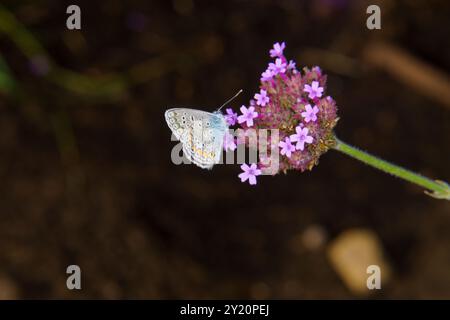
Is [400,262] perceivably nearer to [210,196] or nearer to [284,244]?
[284,244]

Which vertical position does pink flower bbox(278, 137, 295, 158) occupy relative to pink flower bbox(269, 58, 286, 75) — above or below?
below

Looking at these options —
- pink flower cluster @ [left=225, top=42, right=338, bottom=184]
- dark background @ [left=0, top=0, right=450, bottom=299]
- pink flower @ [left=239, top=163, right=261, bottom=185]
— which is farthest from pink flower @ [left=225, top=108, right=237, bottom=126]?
dark background @ [left=0, top=0, right=450, bottom=299]

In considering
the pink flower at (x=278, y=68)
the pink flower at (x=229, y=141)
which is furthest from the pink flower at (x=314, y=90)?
the pink flower at (x=229, y=141)

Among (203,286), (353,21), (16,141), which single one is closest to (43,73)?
(16,141)

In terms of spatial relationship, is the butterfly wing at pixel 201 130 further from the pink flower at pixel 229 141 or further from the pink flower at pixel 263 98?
the pink flower at pixel 263 98

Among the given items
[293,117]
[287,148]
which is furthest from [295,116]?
[287,148]

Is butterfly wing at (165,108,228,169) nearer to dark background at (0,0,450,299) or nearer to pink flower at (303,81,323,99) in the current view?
pink flower at (303,81,323,99)

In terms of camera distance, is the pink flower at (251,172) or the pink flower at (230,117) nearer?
the pink flower at (251,172)

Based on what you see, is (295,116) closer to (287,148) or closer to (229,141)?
(287,148)
